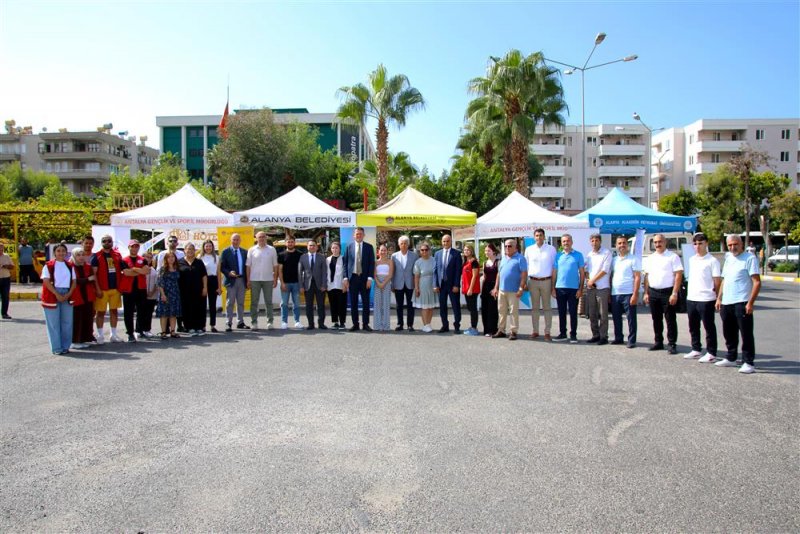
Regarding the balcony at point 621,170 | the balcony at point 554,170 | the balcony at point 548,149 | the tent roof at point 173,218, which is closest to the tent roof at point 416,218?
the tent roof at point 173,218

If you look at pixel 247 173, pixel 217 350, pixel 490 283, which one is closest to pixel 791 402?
pixel 490 283

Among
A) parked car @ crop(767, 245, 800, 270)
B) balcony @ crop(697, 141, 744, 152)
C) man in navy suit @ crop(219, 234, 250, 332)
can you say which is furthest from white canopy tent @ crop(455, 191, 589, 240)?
balcony @ crop(697, 141, 744, 152)

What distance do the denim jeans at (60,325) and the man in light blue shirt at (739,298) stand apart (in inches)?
381

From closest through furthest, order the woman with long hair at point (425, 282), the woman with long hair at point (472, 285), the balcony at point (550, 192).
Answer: the woman with long hair at point (472, 285) → the woman with long hair at point (425, 282) → the balcony at point (550, 192)

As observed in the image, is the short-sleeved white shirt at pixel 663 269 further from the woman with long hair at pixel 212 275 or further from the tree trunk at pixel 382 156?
the tree trunk at pixel 382 156

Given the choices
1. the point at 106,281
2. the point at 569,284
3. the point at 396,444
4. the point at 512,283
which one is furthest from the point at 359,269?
the point at 396,444

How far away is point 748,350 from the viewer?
299 inches

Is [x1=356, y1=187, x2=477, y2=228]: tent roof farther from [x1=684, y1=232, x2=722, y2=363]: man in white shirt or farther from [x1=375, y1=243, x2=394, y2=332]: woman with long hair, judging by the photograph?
[x1=684, y1=232, x2=722, y2=363]: man in white shirt

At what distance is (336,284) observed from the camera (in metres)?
11.7

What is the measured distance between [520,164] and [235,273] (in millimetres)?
19062

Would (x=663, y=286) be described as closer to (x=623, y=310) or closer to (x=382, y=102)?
(x=623, y=310)

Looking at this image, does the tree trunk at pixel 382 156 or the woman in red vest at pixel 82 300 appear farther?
the tree trunk at pixel 382 156

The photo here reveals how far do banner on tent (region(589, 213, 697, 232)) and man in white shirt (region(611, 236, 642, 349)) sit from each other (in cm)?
533

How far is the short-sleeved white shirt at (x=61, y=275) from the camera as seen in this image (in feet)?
28.8
